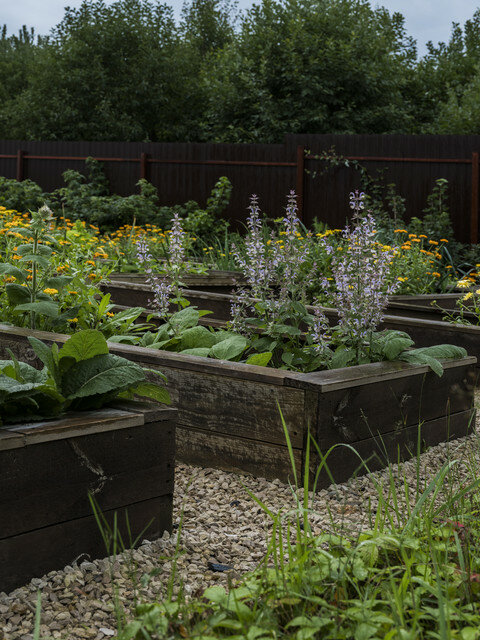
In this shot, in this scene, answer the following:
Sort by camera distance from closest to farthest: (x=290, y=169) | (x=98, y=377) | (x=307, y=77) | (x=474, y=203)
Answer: (x=98, y=377) → (x=474, y=203) → (x=290, y=169) → (x=307, y=77)

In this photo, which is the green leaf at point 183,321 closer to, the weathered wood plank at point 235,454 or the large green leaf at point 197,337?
the large green leaf at point 197,337

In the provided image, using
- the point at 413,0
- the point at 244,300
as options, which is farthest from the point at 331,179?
the point at 413,0

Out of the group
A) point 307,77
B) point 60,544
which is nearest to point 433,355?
point 60,544

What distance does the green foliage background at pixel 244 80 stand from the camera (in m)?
20.1

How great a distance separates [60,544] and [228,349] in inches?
59.1


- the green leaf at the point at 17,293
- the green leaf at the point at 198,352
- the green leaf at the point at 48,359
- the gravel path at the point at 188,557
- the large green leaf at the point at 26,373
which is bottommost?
the gravel path at the point at 188,557

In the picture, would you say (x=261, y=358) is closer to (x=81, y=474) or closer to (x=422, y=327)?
(x=81, y=474)

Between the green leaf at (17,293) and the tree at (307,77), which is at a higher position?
the tree at (307,77)

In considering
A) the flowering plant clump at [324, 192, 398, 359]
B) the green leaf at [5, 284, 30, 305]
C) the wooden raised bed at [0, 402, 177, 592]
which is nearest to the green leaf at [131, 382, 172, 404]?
the wooden raised bed at [0, 402, 177, 592]

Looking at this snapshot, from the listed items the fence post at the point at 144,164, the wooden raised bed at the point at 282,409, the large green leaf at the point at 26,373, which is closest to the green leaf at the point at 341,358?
the wooden raised bed at the point at 282,409

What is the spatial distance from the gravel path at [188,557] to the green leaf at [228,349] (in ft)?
1.81

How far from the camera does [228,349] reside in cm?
370

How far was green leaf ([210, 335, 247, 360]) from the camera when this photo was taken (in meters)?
3.68

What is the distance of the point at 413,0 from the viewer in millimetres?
22641
